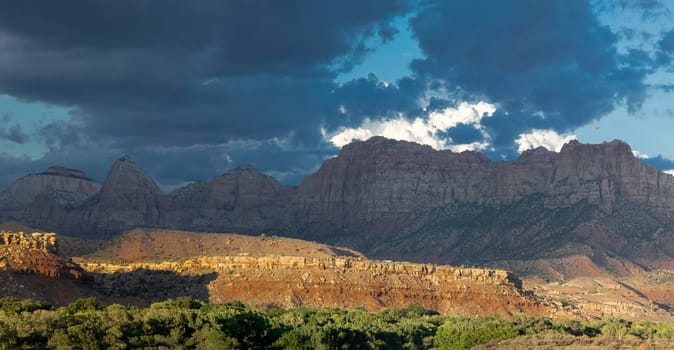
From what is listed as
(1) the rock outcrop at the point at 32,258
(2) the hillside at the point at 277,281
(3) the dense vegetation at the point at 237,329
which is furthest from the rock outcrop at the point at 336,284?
(3) the dense vegetation at the point at 237,329

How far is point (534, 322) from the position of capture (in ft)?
213

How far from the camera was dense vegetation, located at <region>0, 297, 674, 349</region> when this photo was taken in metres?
39.2

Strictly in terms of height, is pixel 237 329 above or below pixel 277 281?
below

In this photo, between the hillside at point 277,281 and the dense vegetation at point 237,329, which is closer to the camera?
the dense vegetation at point 237,329

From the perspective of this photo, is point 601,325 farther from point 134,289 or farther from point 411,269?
point 134,289

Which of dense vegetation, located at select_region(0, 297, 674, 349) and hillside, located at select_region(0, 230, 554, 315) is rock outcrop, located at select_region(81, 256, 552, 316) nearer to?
hillside, located at select_region(0, 230, 554, 315)

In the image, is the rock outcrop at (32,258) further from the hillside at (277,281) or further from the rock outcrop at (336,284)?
the rock outcrop at (336,284)

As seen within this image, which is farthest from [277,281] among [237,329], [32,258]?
[237,329]

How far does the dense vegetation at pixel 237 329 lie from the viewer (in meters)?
39.2

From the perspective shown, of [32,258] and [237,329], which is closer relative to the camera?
[237,329]

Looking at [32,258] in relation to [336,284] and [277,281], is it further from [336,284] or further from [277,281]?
[336,284]

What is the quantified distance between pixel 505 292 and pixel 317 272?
15.7m

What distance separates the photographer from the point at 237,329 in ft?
149

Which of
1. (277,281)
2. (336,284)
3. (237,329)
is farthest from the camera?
(336,284)
